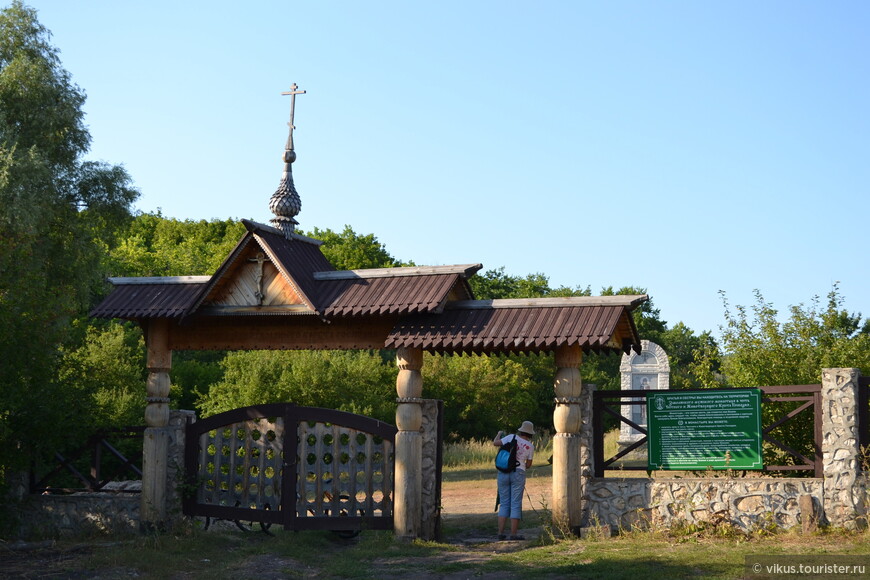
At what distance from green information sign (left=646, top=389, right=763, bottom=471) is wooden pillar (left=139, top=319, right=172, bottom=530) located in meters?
7.58

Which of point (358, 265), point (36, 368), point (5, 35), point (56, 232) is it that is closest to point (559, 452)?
point (36, 368)

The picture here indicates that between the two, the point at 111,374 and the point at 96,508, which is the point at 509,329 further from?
the point at 111,374

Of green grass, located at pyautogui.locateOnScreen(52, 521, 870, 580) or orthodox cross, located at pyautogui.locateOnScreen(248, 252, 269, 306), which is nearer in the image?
green grass, located at pyautogui.locateOnScreen(52, 521, 870, 580)

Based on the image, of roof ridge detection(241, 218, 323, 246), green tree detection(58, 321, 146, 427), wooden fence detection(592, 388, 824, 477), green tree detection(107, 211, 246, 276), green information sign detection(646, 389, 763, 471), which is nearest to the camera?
wooden fence detection(592, 388, 824, 477)

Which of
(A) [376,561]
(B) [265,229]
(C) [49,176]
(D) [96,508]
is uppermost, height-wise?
(C) [49,176]

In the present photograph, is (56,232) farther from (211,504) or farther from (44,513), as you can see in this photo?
(211,504)

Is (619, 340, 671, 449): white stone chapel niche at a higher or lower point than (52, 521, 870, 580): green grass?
higher

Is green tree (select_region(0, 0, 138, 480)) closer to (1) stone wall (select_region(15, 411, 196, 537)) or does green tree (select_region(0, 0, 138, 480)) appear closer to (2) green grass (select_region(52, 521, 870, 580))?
(1) stone wall (select_region(15, 411, 196, 537))

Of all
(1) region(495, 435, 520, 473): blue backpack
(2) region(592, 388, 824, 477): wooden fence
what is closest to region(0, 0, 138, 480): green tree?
(1) region(495, 435, 520, 473): blue backpack

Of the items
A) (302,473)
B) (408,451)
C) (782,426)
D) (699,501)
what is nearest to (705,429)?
(699,501)

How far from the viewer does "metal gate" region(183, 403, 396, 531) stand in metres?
13.9

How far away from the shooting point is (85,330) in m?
30.0

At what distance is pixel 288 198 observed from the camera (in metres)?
15.1

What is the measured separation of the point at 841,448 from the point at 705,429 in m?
1.79
